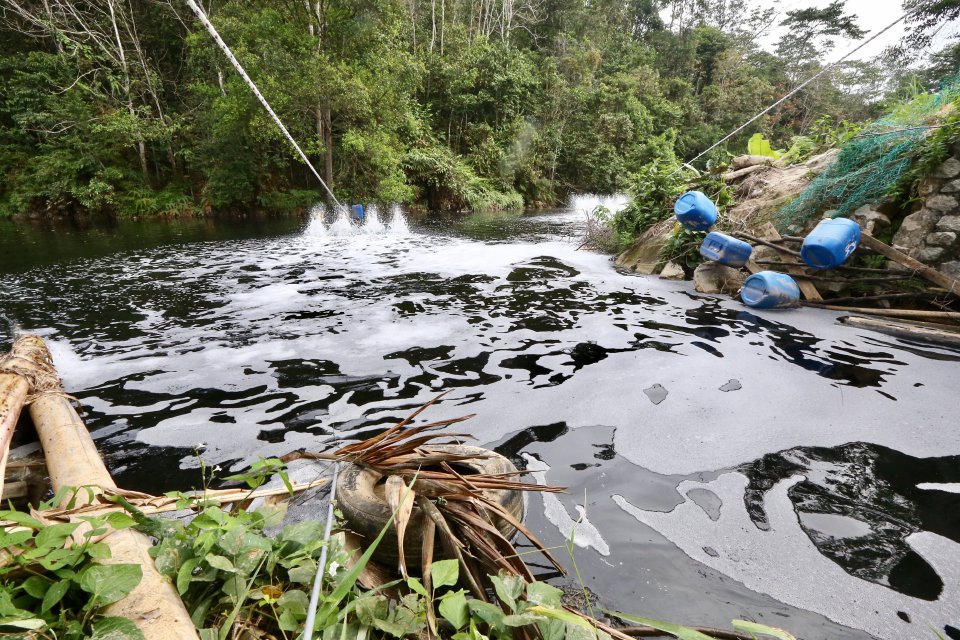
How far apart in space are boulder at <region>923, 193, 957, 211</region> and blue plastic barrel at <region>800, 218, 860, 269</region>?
683 mm

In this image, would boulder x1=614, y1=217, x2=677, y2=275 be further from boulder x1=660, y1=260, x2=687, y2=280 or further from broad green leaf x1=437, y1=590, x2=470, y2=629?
broad green leaf x1=437, y1=590, x2=470, y2=629

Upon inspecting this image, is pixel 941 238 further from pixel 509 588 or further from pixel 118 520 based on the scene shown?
pixel 118 520

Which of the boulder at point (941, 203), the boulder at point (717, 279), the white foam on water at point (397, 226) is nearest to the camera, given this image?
the boulder at point (941, 203)

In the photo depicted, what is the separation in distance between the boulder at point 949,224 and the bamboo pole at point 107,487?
627cm

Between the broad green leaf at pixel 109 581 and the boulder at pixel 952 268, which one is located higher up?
the boulder at pixel 952 268

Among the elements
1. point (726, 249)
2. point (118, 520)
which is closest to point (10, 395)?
point (118, 520)

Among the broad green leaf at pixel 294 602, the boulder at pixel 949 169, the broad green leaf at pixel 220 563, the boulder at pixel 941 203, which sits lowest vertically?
the broad green leaf at pixel 294 602

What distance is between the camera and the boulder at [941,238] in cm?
407

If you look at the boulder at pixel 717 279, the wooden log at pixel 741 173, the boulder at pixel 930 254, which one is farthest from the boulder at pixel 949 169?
the wooden log at pixel 741 173

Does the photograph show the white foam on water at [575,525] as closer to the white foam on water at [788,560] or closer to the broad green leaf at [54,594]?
the white foam on water at [788,560]

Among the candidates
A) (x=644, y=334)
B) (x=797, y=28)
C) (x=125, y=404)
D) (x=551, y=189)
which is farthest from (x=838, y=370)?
(x=797, y=28)

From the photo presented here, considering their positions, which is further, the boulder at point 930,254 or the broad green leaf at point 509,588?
the boulder at point 930,254

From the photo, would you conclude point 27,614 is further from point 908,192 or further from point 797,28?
point 797,28

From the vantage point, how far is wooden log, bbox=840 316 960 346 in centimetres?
370
